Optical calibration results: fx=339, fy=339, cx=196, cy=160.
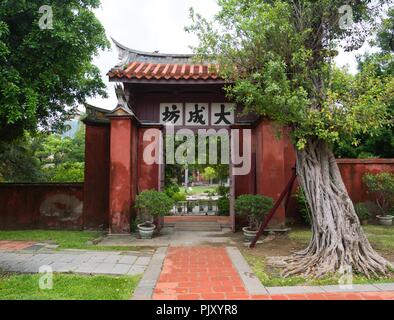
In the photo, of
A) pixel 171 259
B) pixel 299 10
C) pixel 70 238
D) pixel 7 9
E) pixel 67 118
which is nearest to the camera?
pixel 7 9

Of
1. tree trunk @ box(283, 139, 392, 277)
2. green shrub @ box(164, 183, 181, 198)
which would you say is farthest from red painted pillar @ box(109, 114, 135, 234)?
green shrub @ box(164, 183, 181, 198)

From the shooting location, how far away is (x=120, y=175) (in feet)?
28.7

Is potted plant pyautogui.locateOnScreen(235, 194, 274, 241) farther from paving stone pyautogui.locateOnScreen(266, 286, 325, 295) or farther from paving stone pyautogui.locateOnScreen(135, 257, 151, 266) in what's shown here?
paving stone pyautogui.locateOnScreen(266, 286, 325, 295)

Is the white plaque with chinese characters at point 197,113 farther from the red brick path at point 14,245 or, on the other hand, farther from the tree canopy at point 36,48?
the red brick path at point 14,245

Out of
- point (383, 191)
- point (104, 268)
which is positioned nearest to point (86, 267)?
point (104, 268)

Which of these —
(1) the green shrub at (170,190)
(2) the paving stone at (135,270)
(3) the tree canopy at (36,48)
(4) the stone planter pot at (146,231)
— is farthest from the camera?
→ (1) the green shrub at (170,190)

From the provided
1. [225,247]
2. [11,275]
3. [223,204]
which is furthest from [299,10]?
[223,204]

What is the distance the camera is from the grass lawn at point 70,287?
13.6ft

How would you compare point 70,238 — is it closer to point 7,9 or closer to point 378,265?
point 7,9

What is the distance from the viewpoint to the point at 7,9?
4664 millimetres

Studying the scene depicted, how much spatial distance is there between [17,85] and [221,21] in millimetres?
3459

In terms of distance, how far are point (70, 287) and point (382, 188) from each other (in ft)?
28.5

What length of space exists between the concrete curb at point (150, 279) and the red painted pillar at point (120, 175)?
2.32 meters

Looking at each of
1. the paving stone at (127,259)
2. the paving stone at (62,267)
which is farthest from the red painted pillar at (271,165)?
the paving stone at (62,267)
